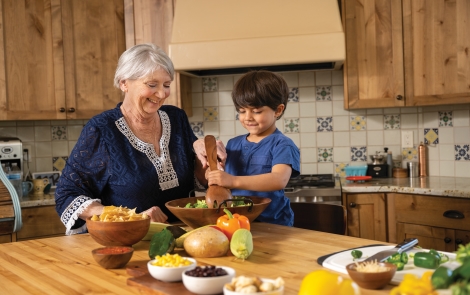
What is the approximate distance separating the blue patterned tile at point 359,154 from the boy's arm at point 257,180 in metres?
2.01

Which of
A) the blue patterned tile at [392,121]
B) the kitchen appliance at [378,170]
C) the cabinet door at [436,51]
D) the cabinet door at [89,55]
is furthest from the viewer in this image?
the blue patterned tile at [392,121]

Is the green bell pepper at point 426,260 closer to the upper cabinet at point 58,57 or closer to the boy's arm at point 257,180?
the boy's arm at point 257,180

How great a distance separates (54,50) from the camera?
140 inches

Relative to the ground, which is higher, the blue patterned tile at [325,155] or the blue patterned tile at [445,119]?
the blue patterned tile at [445,119]

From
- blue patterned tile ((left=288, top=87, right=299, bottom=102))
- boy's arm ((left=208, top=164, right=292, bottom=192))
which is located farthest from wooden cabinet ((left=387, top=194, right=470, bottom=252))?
boy's arm ((left=208, top=164, right=292, bottom=192))

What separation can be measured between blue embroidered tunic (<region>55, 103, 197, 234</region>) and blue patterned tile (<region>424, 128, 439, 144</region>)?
2204 millimetres

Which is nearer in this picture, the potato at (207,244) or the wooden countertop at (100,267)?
the wooden countertop at (100,267)

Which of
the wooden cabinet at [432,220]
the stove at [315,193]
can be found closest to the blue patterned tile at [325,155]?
the stove at [315,193]

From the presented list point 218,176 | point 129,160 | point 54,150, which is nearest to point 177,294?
point 218,176

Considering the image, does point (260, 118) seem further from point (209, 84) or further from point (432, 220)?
Result: point (209, 84)

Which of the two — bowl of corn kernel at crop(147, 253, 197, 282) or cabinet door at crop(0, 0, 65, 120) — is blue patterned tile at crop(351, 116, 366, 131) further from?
bowl of corn kernel at crop(147, 253, 197, 282)

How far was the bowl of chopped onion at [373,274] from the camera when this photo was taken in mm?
1105

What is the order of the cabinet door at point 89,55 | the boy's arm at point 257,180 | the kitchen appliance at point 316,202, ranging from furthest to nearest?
the cabinet door at point 89,55, the kitchen appliance at point 316,202, the boy's arm at point 257,180

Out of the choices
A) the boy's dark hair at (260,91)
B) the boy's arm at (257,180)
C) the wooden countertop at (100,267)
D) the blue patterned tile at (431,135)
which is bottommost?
the wooden countertop at (100,267)
